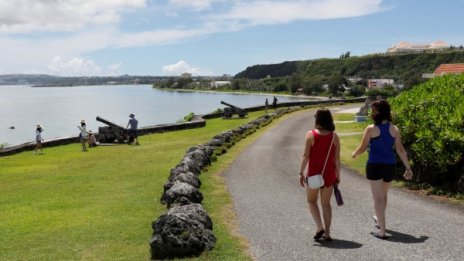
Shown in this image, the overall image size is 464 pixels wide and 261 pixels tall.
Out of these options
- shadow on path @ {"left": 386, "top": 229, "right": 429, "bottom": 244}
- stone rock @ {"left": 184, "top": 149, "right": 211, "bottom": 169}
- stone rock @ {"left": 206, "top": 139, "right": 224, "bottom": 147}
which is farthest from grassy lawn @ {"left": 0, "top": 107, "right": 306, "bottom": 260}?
shadow on path @ {"left": 386, "top": 229, "right": 429, "bottom": 244}

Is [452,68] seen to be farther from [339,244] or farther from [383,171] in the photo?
[339,244]

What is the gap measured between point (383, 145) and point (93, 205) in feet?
25.7

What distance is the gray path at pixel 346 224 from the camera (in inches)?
293

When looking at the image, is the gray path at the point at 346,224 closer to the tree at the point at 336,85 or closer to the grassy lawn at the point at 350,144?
the grassy lawn at the point at 350,144

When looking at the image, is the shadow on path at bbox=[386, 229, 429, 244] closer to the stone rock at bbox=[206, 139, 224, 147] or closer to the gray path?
the gray path

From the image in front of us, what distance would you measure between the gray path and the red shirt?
43.8 inches

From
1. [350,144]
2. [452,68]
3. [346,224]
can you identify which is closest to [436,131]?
[346,224]

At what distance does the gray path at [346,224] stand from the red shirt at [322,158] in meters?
1.11

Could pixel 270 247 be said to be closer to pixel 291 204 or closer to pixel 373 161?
pixel 373 161

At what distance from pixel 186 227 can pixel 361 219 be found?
3.54 metres

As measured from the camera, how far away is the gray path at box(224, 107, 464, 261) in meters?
7.45

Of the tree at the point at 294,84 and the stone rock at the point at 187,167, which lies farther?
the tree at the point at 294,84

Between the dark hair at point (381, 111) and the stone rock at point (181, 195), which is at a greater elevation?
the dark hair at point (381, 111)

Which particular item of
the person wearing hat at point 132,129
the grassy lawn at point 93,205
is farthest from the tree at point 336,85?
the grassy lawn at point 93,205
